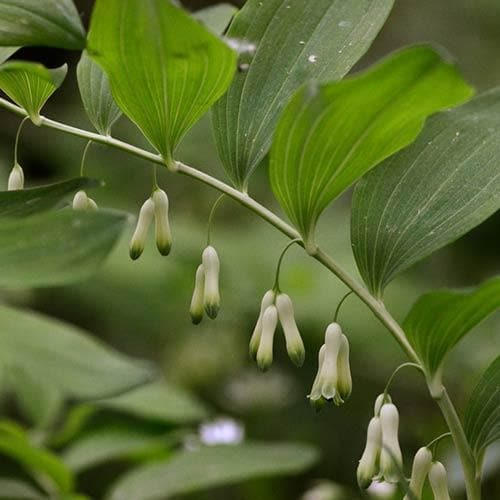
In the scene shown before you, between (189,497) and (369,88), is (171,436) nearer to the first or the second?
(189,497)

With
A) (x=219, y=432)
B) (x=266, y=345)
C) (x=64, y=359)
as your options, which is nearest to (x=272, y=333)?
(x=266, y=345)

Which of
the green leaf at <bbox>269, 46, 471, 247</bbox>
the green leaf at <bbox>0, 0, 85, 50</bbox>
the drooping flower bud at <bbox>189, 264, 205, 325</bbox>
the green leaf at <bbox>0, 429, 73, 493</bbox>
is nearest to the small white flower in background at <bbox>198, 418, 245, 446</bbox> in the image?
the green leaf at <bbox>0, 429, 73, 493</bbox>

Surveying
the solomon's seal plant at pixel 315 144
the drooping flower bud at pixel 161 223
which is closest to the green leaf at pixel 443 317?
the solomon's seal plant at pixel 315 144

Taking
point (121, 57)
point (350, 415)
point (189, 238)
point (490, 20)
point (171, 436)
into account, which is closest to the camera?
point (121, 57)

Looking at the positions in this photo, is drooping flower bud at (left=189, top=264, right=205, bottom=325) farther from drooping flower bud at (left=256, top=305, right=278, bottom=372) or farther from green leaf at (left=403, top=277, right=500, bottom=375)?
green leaf at (left=403, top=277, right=500, bottom=375)

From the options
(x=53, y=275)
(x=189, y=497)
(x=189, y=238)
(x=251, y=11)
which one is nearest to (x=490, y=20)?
(x=189, y=238)

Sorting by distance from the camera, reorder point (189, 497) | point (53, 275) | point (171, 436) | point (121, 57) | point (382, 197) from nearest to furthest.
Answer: point (53, 275) < point (121, 57) < point (382, 197) < point (171, 436) < point (189, 497)

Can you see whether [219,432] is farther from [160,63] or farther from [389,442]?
[160,63]

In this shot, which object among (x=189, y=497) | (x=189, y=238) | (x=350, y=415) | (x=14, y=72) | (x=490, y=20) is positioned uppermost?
(x=490, y=20)
